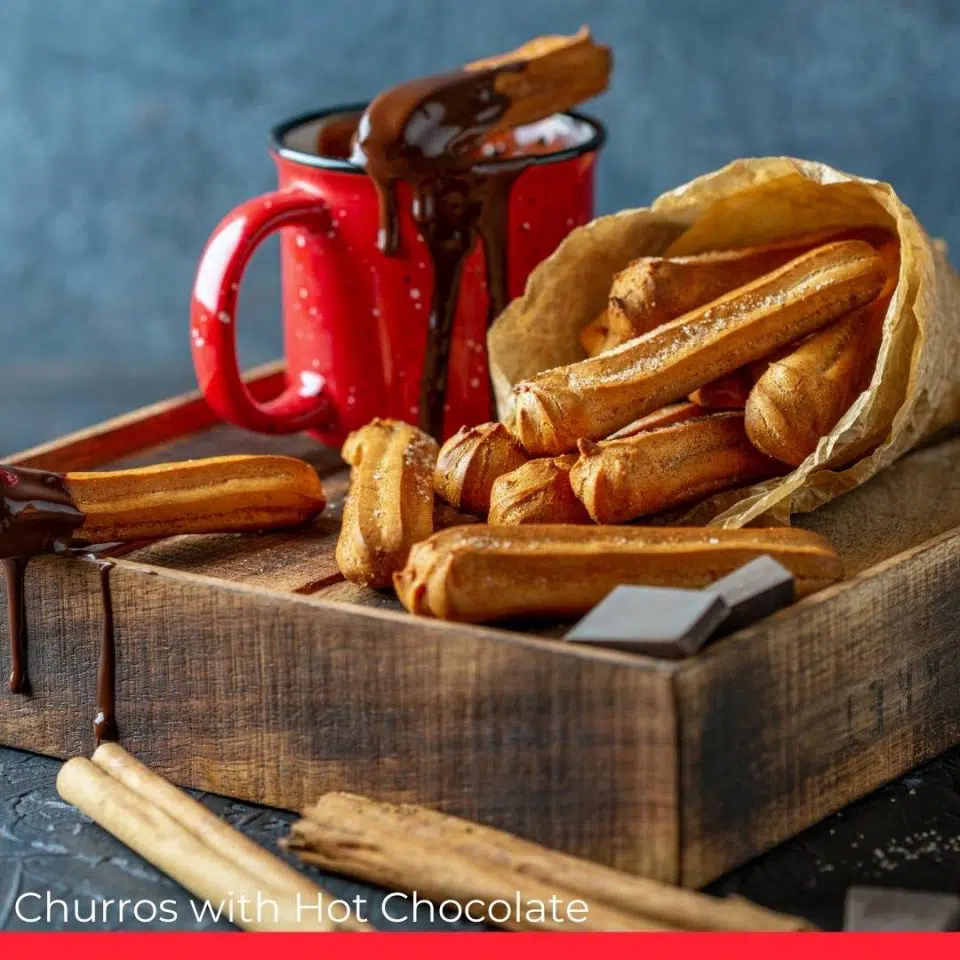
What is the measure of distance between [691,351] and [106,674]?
1.11 ft

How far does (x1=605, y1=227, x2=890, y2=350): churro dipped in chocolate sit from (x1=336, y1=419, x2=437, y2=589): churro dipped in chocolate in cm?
13

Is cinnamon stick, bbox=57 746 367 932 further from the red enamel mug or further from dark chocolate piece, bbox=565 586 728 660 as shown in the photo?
the red enamel mug

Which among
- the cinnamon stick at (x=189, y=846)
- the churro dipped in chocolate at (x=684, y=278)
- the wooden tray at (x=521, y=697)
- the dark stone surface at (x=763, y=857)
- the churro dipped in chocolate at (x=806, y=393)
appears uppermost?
the churro dipped in chocolate at (x=684, y=278)

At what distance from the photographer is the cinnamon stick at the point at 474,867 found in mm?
669

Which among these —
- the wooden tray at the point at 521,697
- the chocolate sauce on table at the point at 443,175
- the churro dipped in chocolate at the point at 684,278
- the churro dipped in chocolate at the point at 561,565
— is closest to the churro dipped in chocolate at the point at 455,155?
the chocolate sauce on table at the point at 443,175

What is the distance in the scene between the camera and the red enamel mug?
3.50 ft

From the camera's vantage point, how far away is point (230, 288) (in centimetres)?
106

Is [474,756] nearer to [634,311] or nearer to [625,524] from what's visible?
[625,524]

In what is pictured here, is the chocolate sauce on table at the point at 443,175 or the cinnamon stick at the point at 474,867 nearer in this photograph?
the cinnamon stick at the point at 474,867

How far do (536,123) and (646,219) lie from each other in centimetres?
17

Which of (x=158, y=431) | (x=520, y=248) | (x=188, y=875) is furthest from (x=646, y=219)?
(x=188, y=875)

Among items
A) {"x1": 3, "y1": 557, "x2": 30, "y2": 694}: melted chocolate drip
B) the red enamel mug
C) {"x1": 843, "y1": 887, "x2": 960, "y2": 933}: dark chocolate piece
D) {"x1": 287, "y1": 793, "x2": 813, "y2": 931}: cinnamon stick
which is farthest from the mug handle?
{"x1": 843, "y1": 887, "x2": 960, "y2": 933}: dark chocolate piece

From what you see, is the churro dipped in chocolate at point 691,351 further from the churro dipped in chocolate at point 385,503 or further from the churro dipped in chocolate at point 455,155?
the churro dipped in chocolate at point 455,155

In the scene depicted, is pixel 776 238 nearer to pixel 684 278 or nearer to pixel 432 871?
pixel 684 278
